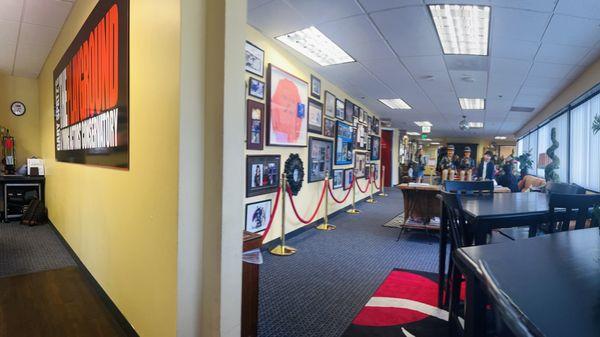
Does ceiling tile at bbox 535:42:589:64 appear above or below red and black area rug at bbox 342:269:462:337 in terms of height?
above

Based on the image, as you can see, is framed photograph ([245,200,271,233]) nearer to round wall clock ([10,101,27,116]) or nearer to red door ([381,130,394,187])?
round wall clock ([10,101,27,116])

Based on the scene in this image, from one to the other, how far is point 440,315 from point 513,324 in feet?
7.31

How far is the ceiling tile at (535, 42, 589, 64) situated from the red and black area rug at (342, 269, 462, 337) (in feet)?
10.5

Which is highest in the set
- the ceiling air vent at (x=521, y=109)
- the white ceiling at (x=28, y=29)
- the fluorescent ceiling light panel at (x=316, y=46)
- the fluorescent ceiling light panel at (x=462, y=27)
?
the white ceiling at (x=28, y=29)

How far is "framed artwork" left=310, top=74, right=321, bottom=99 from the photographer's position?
17.0 ft

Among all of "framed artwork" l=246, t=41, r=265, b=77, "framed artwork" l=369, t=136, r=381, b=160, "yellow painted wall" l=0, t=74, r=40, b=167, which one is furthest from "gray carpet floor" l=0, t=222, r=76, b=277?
"framed artwork" l=369, t=136, r=381, b=160

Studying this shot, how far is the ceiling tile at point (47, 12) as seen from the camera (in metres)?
3.44

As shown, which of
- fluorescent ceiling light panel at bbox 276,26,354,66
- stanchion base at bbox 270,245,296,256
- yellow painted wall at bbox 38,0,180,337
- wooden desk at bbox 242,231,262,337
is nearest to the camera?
yellow painted wall at bbox 38,0,180,337

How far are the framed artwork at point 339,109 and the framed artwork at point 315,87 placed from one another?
0.90 m

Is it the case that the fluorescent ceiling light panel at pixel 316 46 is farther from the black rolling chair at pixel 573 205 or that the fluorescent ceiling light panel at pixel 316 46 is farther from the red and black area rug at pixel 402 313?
the red and black area rug at pixel 402 313

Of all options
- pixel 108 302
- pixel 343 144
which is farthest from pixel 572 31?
pixel 108 302

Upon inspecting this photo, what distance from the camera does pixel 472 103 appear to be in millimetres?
7781

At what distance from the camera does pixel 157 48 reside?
1.73m

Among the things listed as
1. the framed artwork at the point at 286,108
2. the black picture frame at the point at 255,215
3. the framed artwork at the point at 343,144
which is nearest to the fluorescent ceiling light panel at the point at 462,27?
the framed artwork at the point at 286,108
